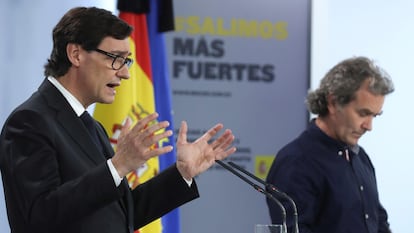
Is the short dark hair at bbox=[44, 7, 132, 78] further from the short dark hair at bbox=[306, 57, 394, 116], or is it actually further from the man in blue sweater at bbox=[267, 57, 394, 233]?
the short dark hair at bbox=[306, 57, 394, 116]

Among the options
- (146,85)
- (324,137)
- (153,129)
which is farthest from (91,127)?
(146,85)

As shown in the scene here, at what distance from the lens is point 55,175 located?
2.25m

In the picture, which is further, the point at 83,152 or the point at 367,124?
the point at 367,124

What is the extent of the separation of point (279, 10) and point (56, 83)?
3353 millimetres

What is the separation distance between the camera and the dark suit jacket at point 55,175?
221cm

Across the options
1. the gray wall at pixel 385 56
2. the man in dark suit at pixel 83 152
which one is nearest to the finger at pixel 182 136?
the man in dark suit at pixel 83 152

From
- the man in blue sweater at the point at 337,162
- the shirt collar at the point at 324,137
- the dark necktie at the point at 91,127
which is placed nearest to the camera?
the dark necktie at the point at 91,127

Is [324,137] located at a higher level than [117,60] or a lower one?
lower

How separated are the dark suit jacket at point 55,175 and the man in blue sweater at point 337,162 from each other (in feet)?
3.53

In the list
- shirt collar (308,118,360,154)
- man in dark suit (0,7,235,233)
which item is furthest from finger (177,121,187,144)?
shirt collar (308,118,360,154)

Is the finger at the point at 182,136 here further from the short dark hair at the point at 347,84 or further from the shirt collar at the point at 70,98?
the short dark hair at the point at 347,84

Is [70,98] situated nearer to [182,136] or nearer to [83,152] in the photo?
[83,152]

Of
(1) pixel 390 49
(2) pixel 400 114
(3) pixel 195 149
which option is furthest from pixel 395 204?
(3) pixel 195 149

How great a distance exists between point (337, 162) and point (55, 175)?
162 centimetres
